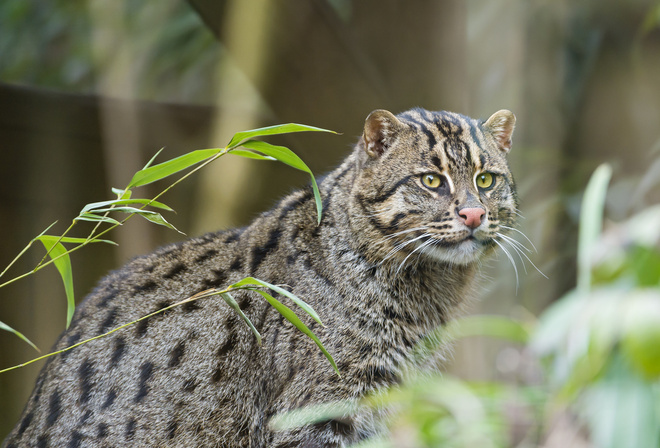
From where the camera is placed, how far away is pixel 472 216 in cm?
359

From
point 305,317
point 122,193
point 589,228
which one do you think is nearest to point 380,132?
point 305,317

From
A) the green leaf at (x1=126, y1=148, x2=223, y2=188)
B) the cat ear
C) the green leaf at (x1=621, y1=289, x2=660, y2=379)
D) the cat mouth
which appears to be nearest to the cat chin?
the cat mouth

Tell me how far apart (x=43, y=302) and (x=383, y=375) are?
4540mm

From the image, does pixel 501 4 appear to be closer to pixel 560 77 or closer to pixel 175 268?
pixel 560 77

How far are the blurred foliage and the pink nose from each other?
667 cm

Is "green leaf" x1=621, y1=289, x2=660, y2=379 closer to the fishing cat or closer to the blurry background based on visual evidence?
the fishing cat

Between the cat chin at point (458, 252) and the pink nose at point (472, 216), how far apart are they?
0.33 feet

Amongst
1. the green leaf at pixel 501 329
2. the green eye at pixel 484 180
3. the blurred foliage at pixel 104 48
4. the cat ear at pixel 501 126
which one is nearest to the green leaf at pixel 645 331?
the green leaf at pixel 501 329

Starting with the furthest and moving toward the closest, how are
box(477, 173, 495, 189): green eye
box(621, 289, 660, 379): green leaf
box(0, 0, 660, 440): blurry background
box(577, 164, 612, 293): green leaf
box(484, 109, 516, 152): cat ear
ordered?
box(0, 0, 660, 440): blurry background
box(484, 109, 516, 152): cat ear
box(477, 173, 495, 189): green eye
box(577, 164, 612, 293): green leaf
box(621, 289, 660, 379): green leaf

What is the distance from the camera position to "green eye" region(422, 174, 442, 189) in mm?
3830

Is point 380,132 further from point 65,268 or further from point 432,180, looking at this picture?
point 65,268

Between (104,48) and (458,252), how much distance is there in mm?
6951

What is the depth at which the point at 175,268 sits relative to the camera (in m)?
4.08

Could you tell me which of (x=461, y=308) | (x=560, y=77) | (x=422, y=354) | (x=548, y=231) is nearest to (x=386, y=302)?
(x=422, y=354)
